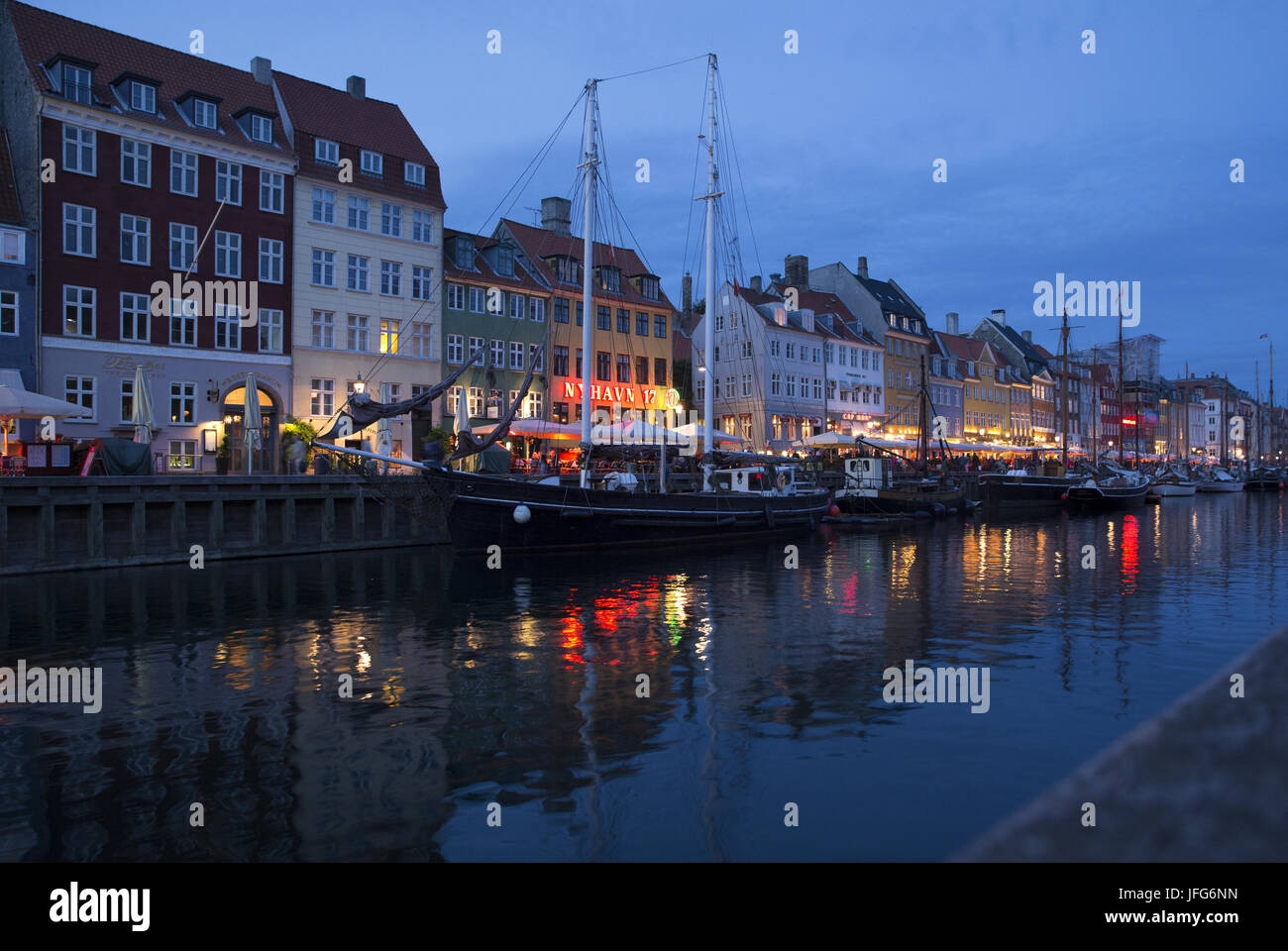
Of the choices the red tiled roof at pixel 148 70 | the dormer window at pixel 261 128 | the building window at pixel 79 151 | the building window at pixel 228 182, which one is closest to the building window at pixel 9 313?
the building window at pixel 79 151

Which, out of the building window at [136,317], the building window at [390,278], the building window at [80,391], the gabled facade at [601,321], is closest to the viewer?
the building window at [80,391]

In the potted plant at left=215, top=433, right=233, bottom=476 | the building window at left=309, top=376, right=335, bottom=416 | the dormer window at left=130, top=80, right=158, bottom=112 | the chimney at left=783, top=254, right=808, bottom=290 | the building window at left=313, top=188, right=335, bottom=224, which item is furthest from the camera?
the chimney at left=783, top=254, right=808, bottom=290

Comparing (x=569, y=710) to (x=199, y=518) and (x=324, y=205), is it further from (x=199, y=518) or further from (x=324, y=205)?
(x=324, y=205)

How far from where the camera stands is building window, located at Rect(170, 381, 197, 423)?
3878 centimetres

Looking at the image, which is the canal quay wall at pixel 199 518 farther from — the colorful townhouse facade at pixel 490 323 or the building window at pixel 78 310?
the colorful townhouse facade at pixel 490 323

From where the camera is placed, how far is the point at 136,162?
124ft

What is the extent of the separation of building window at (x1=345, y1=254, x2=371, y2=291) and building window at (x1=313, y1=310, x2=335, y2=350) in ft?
6.13

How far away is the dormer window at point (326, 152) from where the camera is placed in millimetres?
44688

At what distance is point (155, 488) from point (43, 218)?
14.2 meters

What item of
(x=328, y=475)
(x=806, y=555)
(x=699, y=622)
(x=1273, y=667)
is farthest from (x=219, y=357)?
(x=1273, y=667)

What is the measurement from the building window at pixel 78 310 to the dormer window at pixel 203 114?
8.79 metres

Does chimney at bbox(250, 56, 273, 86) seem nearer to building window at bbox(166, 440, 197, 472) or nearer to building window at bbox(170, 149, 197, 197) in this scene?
building window at bbox(170, 149, 197, 197)

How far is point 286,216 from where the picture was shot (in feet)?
141

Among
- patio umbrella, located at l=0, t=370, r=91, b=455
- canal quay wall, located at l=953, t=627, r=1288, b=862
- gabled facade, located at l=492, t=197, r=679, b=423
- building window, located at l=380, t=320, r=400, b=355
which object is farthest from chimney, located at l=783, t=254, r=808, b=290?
canal quay wall, located at l=953, t=627, r=1288, b=862
